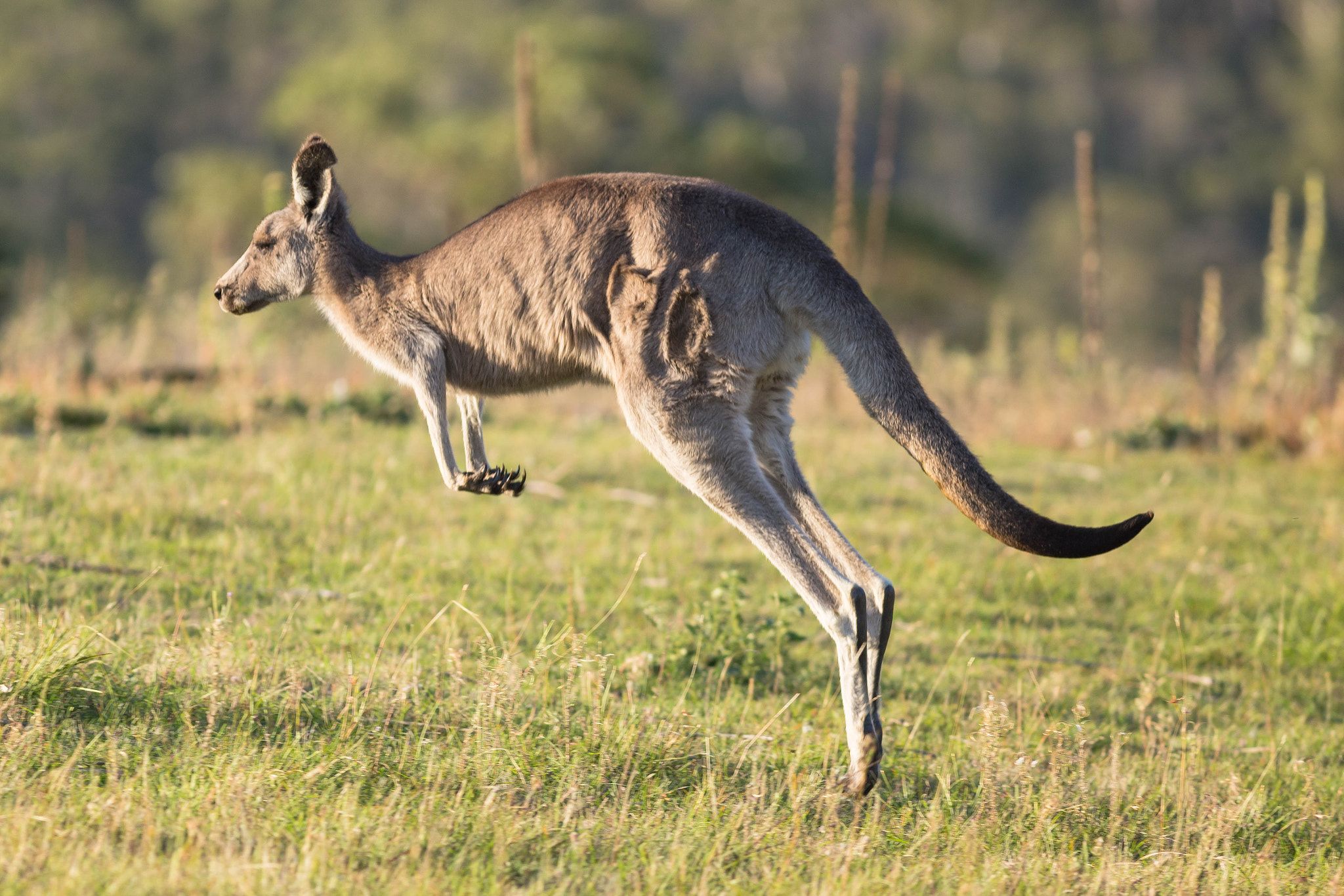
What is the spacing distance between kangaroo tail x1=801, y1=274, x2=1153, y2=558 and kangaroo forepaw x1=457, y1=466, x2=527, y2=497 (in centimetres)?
102

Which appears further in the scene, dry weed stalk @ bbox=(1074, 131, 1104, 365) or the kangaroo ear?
dry weed stalk @ bbox=(1074, 131, 1104, 365)

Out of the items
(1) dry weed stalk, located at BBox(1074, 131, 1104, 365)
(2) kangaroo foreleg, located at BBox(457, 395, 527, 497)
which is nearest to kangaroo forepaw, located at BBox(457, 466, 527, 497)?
(2) kangaroo foreleg, located at BBox(457, 395, 527, 497)

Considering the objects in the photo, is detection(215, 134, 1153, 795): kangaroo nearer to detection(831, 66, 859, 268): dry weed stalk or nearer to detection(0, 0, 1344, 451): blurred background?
detection(831, 66, 859, 268): dry weed stalk

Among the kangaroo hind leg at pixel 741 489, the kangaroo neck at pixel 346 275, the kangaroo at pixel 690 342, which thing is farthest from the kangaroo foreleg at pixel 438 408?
the kangaroo hind leg at pixel 741 489

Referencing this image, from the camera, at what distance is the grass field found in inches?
→ 128

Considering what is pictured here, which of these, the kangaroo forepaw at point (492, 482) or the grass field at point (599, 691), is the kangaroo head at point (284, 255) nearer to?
the kangaroo forepaw at point (492, 482)

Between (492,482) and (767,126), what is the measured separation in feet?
106

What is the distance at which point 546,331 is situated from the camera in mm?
3902

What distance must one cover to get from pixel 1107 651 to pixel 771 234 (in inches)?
124

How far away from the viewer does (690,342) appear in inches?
149

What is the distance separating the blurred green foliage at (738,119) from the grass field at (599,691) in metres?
20.4

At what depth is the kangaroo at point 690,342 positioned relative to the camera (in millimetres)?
3771

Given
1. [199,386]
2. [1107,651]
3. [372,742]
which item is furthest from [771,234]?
[199,386]

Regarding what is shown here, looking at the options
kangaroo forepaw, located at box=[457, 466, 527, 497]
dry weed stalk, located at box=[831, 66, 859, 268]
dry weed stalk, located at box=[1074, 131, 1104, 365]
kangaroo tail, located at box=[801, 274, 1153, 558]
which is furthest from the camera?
dry weed stalk, located at box=[1074, 131, 1104, 365]
